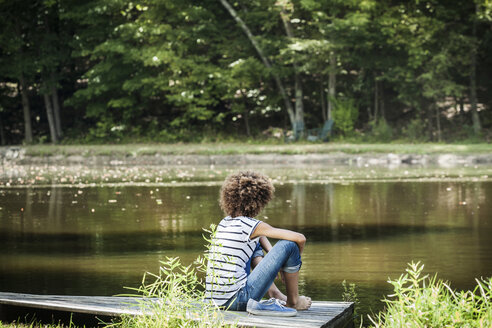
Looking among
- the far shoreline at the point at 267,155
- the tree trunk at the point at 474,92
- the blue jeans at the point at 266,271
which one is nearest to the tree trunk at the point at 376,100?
the tree trunk at the point at 474,92

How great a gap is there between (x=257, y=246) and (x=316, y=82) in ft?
91.6

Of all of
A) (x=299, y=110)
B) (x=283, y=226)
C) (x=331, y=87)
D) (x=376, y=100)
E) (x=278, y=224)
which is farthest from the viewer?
(x=376, y=100)

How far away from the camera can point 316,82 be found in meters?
33.0

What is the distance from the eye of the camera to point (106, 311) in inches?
200

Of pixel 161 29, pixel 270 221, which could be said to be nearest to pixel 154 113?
pixel 161 29

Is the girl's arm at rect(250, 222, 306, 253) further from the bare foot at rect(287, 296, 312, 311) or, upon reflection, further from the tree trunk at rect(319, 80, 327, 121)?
the tree trunk at rect(319, 80, 327, 121)

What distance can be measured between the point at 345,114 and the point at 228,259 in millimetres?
25265

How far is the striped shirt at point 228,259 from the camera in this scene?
5.13 meters

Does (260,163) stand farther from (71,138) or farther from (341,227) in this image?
(341,227)

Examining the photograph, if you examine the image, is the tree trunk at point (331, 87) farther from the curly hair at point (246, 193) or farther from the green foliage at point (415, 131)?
the curly hair at point (246, 193)

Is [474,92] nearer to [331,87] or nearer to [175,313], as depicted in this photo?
[331,87]

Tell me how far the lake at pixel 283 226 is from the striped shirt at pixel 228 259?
4.73ft

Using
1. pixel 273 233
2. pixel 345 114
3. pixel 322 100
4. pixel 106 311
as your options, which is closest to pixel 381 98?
pixel 322 100

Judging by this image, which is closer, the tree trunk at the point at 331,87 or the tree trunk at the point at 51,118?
the tree trunk at the point at 331,87
